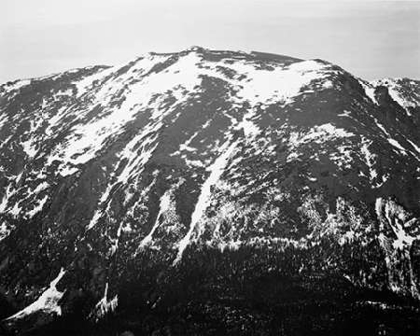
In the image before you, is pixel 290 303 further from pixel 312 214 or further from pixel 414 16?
pixel 414 16

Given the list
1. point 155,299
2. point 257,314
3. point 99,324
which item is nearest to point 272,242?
point 257,314

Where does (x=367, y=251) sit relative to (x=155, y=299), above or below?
above

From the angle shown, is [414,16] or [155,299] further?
[155,299]

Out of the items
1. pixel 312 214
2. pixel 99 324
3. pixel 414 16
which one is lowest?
pixel 99 324

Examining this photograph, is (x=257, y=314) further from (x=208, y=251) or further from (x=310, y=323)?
(x=208, y=251)

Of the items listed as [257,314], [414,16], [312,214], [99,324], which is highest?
[414,16]

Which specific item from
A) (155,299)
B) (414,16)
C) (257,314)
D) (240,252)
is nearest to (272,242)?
(240,252)

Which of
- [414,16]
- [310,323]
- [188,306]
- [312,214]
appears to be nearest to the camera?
[414,16]

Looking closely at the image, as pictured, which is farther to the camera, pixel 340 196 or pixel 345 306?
pixel 340 196

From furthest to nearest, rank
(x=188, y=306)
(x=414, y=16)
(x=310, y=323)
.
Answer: (x=188, y=306) < (x=310, y=323) < (x=414, y=16)
